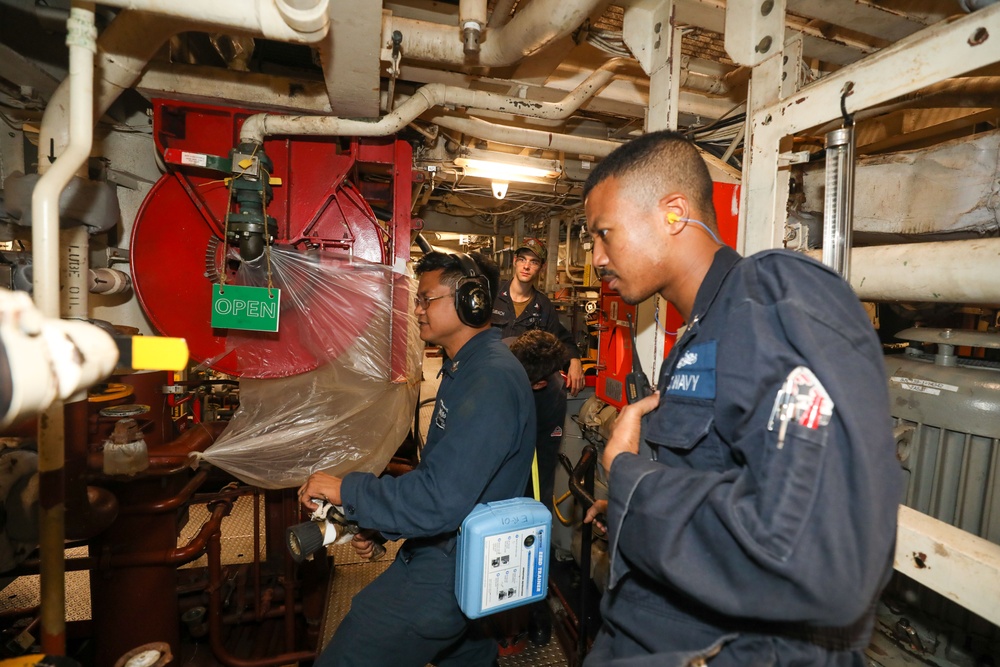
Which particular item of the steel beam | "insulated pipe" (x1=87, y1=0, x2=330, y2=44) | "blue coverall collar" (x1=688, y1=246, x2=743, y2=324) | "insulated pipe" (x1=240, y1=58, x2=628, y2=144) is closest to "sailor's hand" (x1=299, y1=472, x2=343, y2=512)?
"blue coverall collar" (x1=688, y1=246, x2=743, y2=324)

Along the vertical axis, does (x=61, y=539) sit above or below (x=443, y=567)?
above

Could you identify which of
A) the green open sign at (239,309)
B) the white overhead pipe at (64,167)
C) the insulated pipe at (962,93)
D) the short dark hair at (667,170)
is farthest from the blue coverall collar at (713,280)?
the green open sign at (239,309)

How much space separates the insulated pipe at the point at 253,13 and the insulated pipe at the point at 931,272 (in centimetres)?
180

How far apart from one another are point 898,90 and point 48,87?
12.2ft

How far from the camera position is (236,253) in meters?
2.54

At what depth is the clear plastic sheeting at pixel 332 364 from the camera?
7.78ft

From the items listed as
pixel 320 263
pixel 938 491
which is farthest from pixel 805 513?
pixel 320 263

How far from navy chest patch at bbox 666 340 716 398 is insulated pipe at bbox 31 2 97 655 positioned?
1594 millimetres

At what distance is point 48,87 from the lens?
2.33 metres

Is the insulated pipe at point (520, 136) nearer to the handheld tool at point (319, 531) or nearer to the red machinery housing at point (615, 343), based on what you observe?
the red machinery housing at point (615, 343)

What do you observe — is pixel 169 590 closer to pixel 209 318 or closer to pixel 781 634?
pixel 209 318

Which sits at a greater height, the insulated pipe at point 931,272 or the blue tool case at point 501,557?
the insulated pipe at point 931,272

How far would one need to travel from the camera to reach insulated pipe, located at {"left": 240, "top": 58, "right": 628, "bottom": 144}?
2453 mm

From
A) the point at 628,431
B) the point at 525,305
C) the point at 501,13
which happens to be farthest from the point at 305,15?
the point at 525,305
